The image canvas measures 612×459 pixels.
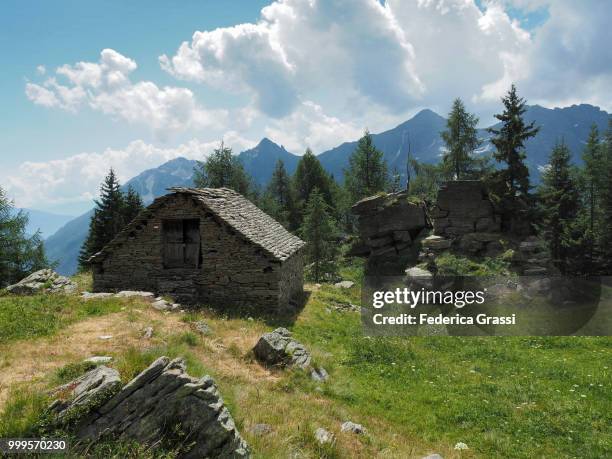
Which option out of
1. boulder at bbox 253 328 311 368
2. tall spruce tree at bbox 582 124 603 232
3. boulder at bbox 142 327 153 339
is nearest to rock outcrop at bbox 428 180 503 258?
tall spruce tree at bbox 582 124 603 232

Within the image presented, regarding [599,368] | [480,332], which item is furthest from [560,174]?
[599,368]

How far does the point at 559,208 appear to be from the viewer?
35469mm

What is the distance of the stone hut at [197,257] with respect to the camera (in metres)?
18.1

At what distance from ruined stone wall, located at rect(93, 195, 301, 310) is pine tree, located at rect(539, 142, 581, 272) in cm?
2344

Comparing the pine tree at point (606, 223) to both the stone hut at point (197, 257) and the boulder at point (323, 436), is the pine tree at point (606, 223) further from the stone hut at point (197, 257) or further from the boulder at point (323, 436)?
the boulder at point (323, 436)

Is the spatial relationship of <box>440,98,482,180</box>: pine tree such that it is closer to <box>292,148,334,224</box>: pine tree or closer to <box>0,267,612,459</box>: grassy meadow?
<box>292,148,334,224</box>: pine tree

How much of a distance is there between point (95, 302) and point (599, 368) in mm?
18698

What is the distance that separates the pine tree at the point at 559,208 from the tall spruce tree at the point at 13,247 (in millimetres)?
45793

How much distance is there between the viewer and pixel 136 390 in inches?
243

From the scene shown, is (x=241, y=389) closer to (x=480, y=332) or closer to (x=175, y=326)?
(x=175, y=326)

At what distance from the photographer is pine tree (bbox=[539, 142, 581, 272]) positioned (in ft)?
102

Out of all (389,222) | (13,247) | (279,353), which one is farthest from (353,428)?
(13,247)

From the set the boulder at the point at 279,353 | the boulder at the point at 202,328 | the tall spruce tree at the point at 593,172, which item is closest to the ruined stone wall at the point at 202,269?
the boulder at the point at 202,328

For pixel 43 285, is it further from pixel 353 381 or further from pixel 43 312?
pixel 353 381
